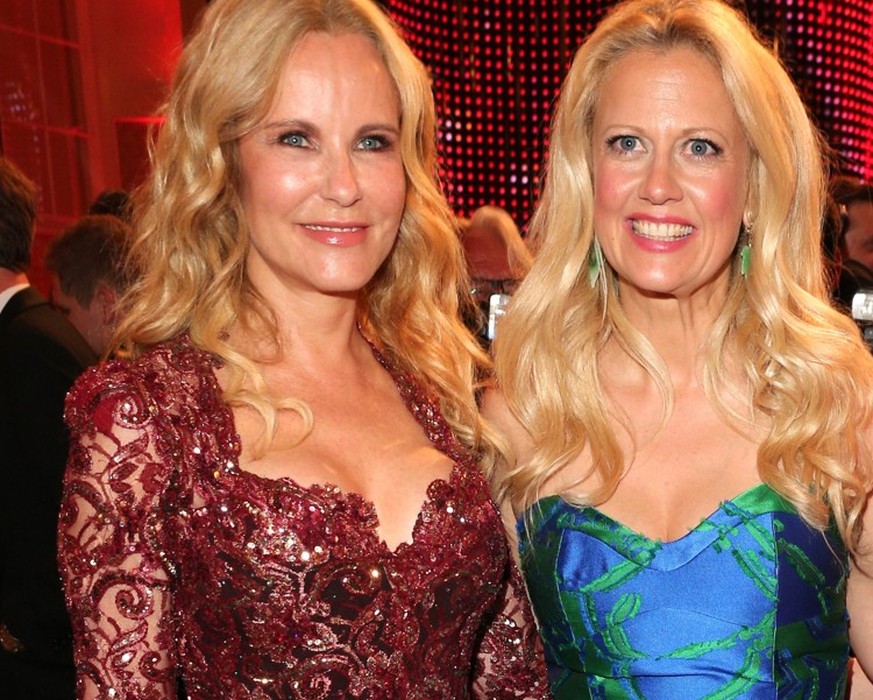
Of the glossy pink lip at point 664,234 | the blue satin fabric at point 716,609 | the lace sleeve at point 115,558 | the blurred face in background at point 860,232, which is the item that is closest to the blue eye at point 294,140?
the lace sleeve at point 115,558

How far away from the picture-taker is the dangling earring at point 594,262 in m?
2.52

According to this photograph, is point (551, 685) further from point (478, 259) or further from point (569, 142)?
point (478, 259)

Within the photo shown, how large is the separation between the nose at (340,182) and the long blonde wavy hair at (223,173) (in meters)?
0.14

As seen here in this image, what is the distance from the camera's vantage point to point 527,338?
2531 millimetres

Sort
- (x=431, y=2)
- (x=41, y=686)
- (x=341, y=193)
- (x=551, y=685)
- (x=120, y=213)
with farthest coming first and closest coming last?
(x=431, y=2) < (x=120, y=213) < (x=41, y=686) < (x=551, y=685) < (x=341, y=193)

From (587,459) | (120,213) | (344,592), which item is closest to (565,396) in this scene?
(587,459)

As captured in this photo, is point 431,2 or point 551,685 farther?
point 431,2

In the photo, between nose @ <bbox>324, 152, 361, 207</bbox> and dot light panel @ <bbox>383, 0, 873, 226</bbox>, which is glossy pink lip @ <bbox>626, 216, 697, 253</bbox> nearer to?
nose @ <bbox>324, 152, 361, 207</bbox>

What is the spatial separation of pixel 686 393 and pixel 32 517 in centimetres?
167

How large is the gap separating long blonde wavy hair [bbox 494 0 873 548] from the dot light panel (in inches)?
189

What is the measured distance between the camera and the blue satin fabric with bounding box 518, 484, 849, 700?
85.1 inches

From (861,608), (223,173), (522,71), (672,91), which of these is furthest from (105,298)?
(522,71)

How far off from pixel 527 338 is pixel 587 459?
30 centimetres

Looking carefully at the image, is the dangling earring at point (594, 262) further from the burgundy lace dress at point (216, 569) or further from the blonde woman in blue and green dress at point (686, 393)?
the burgundy lace dress at point (216, 569)
